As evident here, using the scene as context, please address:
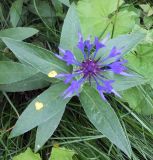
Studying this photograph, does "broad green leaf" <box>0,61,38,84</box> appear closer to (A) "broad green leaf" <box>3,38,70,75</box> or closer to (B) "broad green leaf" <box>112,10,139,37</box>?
(A) "broad green leaf" <box>3,38,70,75</box>

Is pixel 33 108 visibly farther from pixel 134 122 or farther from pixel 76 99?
pixel 134 122

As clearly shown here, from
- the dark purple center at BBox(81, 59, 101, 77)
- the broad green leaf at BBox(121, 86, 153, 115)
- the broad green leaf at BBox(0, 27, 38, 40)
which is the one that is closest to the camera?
the dark purple center at BBox(81, 59, 101, 77)

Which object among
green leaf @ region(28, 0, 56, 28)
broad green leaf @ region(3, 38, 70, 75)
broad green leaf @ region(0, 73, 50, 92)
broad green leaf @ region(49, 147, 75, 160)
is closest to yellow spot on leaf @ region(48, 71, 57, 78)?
broad green leaf @ region(3, 38, 70, 75)

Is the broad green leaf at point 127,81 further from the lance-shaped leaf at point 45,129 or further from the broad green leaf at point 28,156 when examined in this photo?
the broad green leaf at point 28,156

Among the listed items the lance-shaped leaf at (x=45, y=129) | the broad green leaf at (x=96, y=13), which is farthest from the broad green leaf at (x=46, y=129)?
the broad green leaf at (x=96, y=13)

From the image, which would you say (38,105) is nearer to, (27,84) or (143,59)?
(27,84)

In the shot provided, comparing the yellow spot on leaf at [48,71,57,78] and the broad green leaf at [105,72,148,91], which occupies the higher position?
the yellow spot on leaf at [48,71,57,78]

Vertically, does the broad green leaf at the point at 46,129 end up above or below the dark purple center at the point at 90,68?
below

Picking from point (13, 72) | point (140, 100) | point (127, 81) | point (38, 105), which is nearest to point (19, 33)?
point (13, 72)
